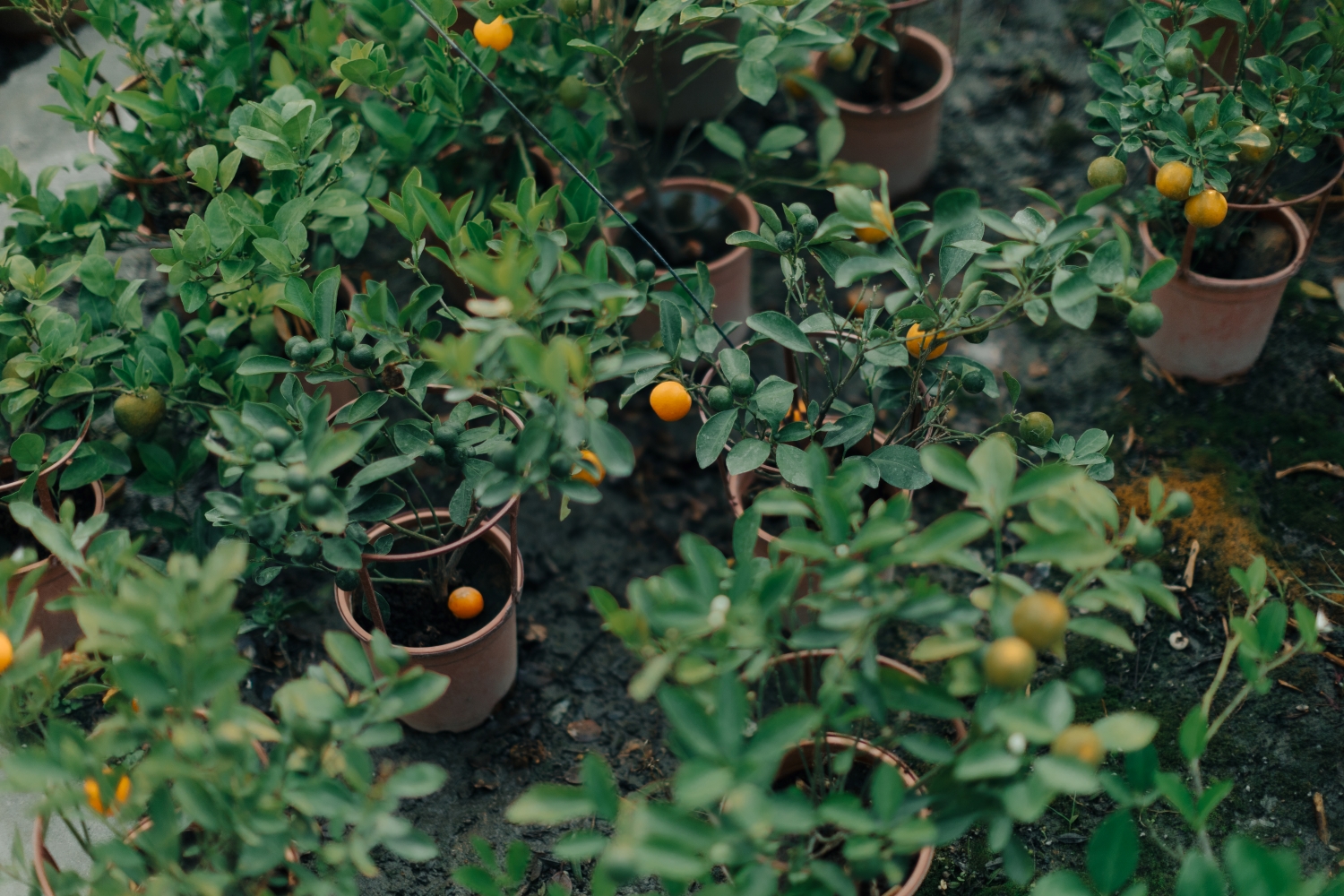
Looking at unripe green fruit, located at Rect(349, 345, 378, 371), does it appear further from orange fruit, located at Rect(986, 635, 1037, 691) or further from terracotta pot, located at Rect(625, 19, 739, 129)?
terracotta pot, located at Rect(625, 19, 739, 129)

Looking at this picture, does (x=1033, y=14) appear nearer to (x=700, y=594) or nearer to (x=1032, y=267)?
(x=1032, y=267)

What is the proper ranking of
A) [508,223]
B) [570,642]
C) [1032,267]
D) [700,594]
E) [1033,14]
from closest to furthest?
1. [700,594]
2. [1032,267]
3. [508,223]
4. [570,642]
5. [1033,14]

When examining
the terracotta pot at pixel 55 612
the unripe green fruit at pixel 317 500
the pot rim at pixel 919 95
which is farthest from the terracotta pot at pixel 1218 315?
the terracotta pot at pixel 55 612

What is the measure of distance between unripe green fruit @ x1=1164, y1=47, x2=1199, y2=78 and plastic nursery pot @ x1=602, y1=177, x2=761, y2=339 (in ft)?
2.86

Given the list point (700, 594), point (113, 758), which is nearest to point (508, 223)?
point (700, 594)

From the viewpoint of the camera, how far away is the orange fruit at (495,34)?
74.0 inches

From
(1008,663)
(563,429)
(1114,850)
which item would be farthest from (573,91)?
(1114,850)

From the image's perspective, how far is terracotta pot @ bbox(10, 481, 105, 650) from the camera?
6.20 ft

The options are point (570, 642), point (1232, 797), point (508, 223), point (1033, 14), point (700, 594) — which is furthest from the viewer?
point (1033, 14)

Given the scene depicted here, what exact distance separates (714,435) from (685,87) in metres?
1.59

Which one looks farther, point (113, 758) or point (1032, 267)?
point (113, 758)

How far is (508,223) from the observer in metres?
1.63

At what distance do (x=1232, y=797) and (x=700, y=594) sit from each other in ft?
3.73

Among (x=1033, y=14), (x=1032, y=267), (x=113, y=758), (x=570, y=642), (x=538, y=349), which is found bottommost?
(x=570, y=642)
